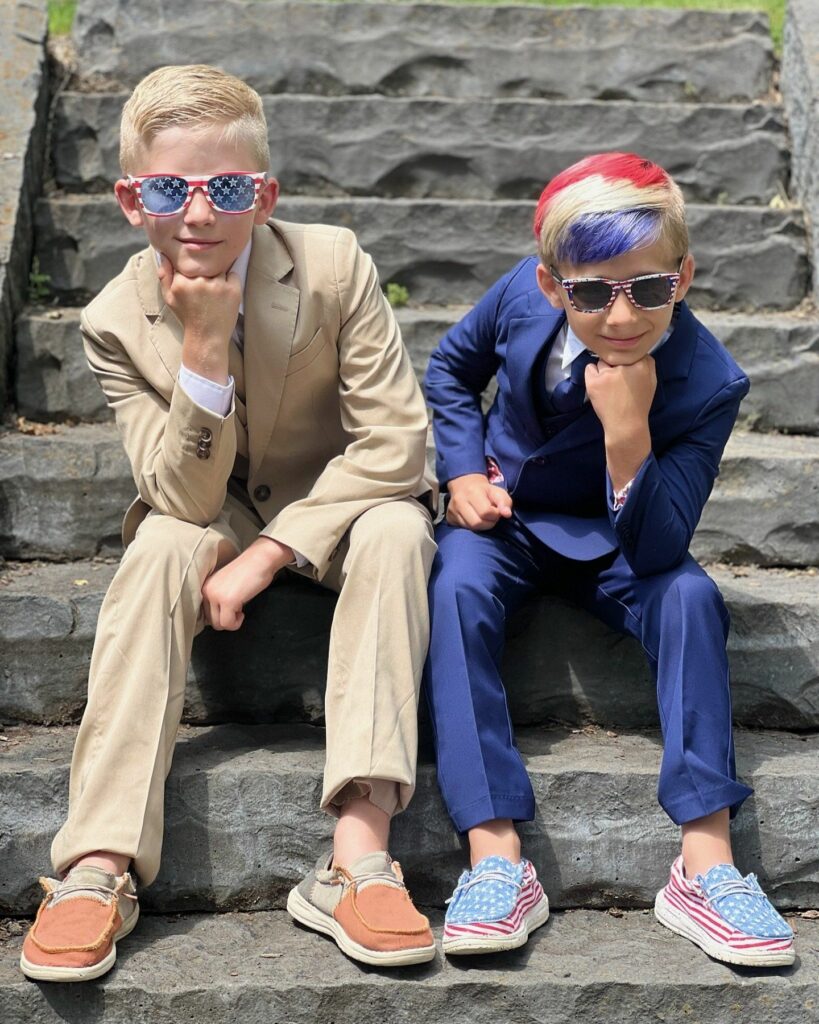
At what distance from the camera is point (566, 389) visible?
2.60 meters

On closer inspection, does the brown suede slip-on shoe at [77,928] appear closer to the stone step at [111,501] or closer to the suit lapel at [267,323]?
the suit lapel at [267,323]

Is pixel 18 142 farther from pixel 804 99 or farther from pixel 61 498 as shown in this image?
pixel 804 99

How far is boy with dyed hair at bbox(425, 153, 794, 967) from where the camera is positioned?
2297mm

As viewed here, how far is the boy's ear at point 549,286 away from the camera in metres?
2.49

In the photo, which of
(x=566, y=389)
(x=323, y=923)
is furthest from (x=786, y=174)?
(x=323, y=923)

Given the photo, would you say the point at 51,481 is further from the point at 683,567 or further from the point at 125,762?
the point at 683,567

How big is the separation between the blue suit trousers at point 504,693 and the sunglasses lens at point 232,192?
2.50 ft

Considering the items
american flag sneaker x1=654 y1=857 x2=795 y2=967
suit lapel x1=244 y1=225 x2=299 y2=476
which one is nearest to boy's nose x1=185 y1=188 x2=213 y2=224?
suit lapel x1=244 y1=225 x2=299 y2=476

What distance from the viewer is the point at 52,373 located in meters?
3.53

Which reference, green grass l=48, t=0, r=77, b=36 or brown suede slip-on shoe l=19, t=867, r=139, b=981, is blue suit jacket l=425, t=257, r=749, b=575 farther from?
green grass l=48, t=0, r=77, b=36

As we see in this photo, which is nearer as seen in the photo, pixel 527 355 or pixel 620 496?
pixel 620 496

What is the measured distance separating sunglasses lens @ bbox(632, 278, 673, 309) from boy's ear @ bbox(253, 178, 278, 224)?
70 centimetres

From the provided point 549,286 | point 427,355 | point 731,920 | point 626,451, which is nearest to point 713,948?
point 731,920

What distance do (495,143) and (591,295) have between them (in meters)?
2.07
